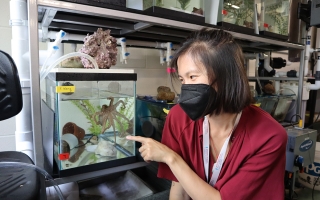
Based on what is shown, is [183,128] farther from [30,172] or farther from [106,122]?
[30,172]

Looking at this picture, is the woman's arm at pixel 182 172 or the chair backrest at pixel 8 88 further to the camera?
the woman's arm at pixel 182 172

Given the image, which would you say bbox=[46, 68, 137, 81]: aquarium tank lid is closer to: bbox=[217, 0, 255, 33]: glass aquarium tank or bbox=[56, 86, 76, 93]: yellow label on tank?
bbox=[56, 86, 76, 93]: yellow label on tank

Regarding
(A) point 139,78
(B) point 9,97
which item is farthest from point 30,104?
(A) point 139,78

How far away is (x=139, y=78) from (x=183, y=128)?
0.92 m

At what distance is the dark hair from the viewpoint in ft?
2.55

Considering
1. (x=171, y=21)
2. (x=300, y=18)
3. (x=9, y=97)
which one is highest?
(x=300, y=18)

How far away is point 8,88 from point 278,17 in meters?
1.93

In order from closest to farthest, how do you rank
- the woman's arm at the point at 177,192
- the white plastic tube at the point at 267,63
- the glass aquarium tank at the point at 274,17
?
the woman's arm at the point at 177,192 → the glass aquarium tank at the point at 274,17 → the white plastic tube at the point at 267,63

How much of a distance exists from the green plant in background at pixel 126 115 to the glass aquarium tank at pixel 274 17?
109 centimetres

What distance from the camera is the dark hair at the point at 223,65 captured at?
2.55ft

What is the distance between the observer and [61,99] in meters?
0.87

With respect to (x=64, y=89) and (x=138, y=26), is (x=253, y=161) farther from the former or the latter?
(x=138, y=26)

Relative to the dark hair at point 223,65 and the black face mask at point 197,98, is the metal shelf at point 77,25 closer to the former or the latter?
the dark hair at point 223,65

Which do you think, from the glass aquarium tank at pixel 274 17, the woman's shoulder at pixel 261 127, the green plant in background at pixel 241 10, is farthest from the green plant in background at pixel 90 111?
the glass aquarium tank at pixel 274 17
